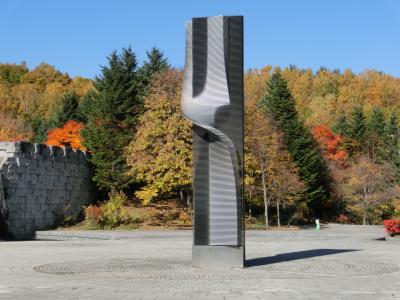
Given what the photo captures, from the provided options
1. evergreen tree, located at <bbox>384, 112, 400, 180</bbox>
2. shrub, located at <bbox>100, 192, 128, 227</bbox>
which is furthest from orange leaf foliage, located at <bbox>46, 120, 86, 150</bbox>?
evergreen tree, located at <bbox>384, 112, 400, 180</bbox>

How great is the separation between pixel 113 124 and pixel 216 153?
26.7m

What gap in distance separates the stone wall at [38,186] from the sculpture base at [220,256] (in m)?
17.6

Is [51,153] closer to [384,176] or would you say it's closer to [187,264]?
[187,264]

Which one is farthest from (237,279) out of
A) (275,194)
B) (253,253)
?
(275,194)

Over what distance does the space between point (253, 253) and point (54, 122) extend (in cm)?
4591

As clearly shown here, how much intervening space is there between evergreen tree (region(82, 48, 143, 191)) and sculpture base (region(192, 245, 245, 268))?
78.4 ft

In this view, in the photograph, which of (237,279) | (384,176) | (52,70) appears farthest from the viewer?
(52,70)

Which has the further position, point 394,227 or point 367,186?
point 367,186

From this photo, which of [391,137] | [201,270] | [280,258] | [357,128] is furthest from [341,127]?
[201,270]

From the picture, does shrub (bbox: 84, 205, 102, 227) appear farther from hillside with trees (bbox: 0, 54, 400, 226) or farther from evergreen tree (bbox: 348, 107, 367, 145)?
evergreen tree (bbox: 348, 107, 367, 145)

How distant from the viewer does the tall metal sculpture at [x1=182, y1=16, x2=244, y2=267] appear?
11.9m

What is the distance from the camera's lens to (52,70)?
91.7 meters

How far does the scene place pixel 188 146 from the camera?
3378 centimetres

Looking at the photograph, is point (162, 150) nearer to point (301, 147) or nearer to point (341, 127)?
point (301, 147)
